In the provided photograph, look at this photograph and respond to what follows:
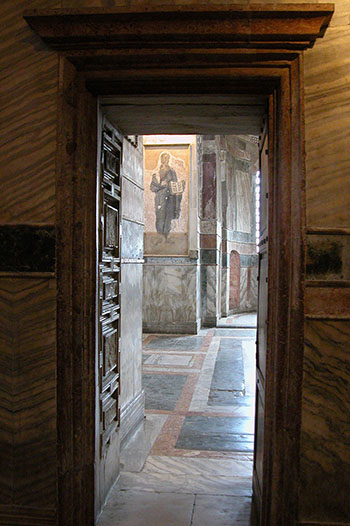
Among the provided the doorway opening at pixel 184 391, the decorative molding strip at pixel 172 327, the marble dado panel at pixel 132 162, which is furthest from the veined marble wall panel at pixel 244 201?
the marble dado panel at pixel 132 162

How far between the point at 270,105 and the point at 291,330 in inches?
48.5

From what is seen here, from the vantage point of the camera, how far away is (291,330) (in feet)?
7.80

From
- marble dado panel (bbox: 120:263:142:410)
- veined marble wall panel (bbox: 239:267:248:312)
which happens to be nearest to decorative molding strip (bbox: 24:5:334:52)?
marble dado panel (bbox: 120:263:142:410)

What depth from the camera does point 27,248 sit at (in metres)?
2.53

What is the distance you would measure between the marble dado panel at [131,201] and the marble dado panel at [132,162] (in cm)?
8

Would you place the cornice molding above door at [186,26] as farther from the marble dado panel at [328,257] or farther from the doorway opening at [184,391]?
the doorway opening at [184,391]

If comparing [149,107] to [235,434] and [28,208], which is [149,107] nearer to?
[28,208]

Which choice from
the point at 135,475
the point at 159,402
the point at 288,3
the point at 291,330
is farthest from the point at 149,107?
the point at 159,402

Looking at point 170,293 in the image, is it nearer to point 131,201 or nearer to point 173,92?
point 131,201

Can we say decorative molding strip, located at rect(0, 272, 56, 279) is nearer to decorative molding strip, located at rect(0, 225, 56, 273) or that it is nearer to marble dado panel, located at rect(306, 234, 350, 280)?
decorative molding strip, located at rect(0, 225, 56, 273)

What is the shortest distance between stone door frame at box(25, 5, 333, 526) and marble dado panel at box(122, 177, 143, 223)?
1.28m

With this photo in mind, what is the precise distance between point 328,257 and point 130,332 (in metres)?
2.38

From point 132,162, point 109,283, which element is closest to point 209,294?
point 132,162

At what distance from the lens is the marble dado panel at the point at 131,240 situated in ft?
12.7
